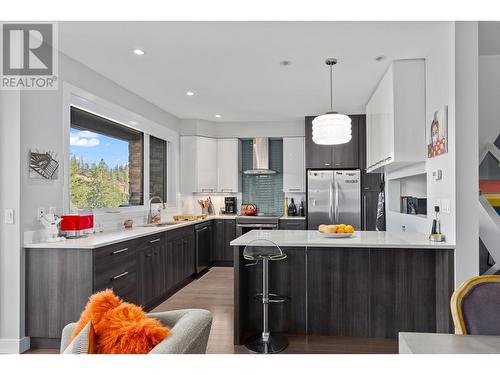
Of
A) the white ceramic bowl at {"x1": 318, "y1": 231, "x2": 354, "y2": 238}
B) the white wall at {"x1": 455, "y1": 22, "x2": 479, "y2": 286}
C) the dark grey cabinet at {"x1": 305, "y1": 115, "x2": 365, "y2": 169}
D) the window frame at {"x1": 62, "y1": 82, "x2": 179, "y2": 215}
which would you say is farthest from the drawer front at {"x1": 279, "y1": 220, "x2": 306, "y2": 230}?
the white wall at {"x1": 455, "y1": 22, "x2": 479, "y2": 286}

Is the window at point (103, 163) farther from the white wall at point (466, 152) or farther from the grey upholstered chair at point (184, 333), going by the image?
the white wall at point (466, 152)

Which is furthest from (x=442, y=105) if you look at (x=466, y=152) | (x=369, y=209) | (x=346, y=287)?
(x=369, y=209)

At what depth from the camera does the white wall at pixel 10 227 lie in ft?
8.89

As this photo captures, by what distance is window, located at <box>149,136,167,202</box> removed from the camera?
17.5 feet

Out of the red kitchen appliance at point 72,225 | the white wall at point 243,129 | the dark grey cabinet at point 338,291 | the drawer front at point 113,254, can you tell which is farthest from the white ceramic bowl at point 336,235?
the white wall at point 243,129

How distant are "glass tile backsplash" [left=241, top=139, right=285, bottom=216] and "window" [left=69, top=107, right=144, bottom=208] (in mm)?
2280

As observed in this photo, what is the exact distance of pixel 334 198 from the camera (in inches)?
220

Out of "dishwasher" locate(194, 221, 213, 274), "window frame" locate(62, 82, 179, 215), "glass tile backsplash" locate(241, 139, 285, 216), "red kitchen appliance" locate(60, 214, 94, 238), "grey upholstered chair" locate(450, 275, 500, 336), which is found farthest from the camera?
"glass tile backsplash" locate(241, 139, 285, 216)

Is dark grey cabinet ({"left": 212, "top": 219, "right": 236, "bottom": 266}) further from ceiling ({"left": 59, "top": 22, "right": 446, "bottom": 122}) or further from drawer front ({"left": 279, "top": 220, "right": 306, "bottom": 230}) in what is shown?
ceiling ({"left": 59, "top": 22, "right": 446, "bottom": 122})

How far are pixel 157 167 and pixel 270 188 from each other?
2.20 metres

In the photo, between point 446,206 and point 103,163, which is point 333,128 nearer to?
point 446,206

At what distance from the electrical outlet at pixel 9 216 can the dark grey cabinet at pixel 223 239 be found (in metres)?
3.61
